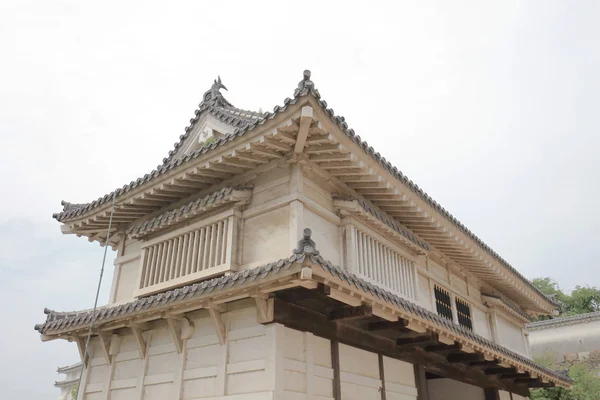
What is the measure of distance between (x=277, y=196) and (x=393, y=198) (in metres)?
2.89

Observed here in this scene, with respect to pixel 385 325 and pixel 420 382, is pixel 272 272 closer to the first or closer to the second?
pixel 385 325

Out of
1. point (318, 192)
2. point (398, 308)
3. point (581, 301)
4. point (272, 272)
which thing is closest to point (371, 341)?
point (398, 308)

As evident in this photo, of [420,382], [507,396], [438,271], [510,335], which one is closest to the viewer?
[420,382]

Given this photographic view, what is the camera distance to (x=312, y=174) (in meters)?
9.34

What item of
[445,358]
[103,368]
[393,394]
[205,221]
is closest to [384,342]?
[393,394]

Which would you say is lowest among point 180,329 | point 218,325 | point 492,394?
point 492,394

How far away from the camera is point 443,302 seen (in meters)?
12.9

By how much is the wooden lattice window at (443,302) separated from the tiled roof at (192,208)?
6237 millimetres

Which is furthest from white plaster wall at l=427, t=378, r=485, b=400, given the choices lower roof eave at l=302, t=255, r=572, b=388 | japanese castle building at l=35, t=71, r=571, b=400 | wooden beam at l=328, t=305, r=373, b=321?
wooden beam at l=328, t=305, r=373, b=321

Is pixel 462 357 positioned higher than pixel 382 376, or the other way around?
pixel 462 357

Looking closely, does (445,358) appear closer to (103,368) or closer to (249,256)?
(249,256)

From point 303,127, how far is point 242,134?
1216 millimetres

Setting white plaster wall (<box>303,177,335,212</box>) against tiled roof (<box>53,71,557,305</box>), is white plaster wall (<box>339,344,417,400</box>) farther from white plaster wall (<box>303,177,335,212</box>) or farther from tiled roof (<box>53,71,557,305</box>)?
tiled roof (<box>53,71,557,305</box>)

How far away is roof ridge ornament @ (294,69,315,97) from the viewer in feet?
24.2
